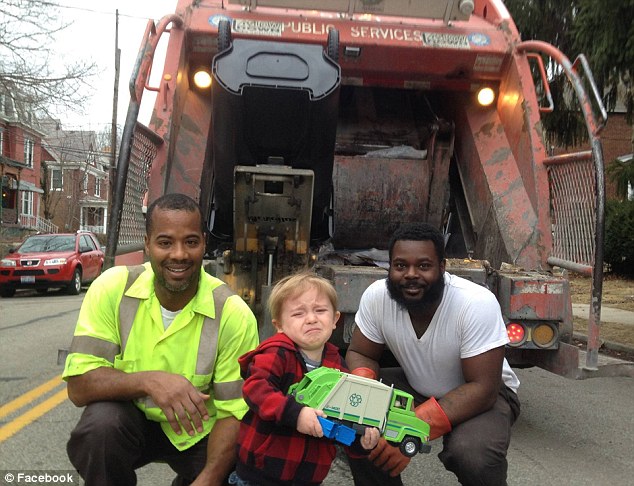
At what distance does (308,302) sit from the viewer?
8.18ft

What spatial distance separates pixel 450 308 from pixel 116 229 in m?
1.99

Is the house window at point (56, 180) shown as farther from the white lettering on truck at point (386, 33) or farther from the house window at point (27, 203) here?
the white lettering on truck at point (386, 33)

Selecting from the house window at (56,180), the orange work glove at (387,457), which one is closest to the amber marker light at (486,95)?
the orange work glove at (387,457)

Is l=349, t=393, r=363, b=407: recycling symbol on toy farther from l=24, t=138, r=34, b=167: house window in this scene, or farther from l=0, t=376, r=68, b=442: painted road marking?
l=24, t=138, r=34, b=167: house window

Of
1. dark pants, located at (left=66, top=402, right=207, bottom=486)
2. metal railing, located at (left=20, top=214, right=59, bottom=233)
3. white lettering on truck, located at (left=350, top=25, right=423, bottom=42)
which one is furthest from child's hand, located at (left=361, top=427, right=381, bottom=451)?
metal railing, located at (left=20, top=214, right=59, bottom=233)

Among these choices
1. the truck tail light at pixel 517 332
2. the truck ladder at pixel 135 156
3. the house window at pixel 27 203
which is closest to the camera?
the truck tail light at pixel 517 332

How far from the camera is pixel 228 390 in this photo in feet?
8.10

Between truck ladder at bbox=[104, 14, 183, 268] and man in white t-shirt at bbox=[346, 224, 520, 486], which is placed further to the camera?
truck ladder at bbox=[104, 14, 183, 268]

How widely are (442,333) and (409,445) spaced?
0.58 meters

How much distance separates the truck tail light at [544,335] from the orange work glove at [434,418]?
1335 mm

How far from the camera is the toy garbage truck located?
2211mm

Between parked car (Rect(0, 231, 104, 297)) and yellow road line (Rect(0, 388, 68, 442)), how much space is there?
883cm

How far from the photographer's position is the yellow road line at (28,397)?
4.63 m

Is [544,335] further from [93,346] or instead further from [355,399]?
[93,346]
